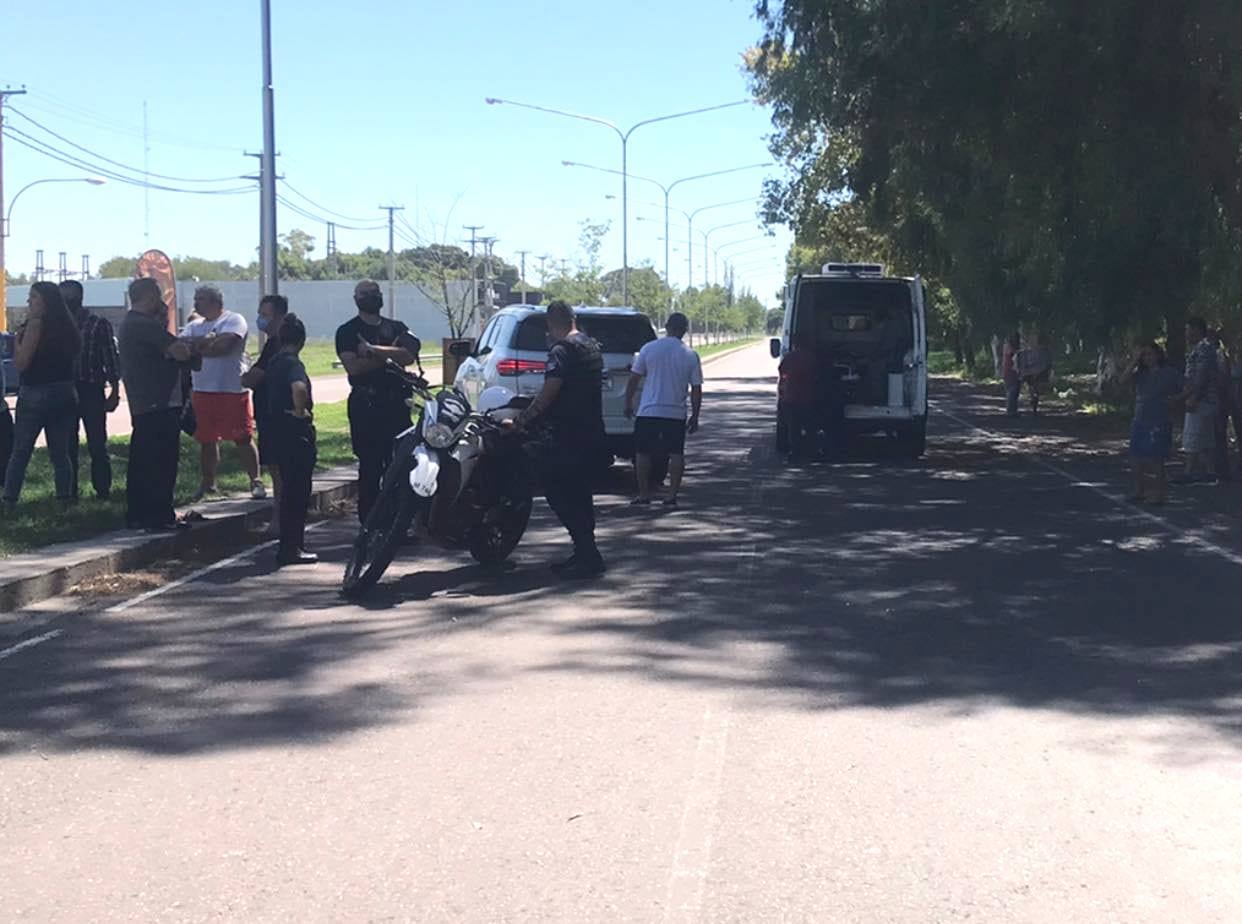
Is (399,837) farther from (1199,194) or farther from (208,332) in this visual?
(1199,194)

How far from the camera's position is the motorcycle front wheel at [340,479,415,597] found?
9883mm

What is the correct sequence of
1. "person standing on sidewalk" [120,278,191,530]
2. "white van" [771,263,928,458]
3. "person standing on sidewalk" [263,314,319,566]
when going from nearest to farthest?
"person standing on sidewalk" [263,314,319,566], "person standing on sidewalk" [120,278,191,530], "white van" [771,263,928,458]

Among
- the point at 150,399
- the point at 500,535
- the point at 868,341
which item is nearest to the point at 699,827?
the point at 500,535

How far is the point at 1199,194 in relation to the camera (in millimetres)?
17656

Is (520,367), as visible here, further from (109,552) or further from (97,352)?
(109,552)

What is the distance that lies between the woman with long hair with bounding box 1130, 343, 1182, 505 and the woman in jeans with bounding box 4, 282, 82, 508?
9.49m

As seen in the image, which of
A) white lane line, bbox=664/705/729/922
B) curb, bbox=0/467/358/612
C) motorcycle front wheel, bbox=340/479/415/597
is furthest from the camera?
motorcycle front wheel, bbox=340/479/415/597

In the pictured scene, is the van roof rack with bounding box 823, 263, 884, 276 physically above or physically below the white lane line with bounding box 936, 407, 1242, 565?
above

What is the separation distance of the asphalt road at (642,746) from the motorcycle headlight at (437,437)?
3.09ft

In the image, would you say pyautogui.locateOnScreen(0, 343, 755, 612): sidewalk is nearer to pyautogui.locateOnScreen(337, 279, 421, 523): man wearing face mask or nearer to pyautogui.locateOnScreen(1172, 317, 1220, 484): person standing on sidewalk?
pyautogui.locateOnScreen(337, 279, 421, 523): man wearing face mask

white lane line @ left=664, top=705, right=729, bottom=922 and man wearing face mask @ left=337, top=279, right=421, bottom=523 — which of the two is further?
man wearing face mask @ left=337, top=279, right=421, bottom=523

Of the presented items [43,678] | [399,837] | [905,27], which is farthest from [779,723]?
[905,27]

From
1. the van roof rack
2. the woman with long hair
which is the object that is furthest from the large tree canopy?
the woman with long hair

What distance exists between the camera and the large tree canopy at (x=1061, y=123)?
53.0ft
